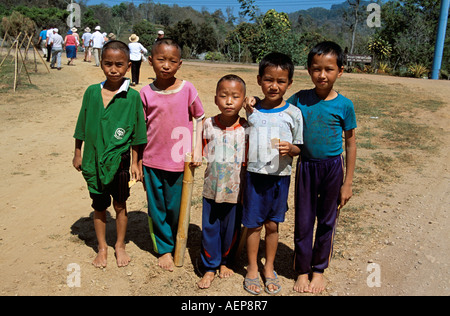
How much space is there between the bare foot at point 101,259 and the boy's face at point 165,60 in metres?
1.42

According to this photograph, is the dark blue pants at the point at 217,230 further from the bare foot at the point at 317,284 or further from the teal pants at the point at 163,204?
the bare foot at the point at 317,284

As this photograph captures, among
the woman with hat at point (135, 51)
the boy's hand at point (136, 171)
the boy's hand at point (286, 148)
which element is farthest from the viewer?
the woman with hat at point (135, 51)

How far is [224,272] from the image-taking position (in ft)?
9.73

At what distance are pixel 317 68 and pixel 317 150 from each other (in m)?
0.55

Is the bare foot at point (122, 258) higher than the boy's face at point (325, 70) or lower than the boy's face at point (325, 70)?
lower

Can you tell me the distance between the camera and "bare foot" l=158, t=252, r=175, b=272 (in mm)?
3061

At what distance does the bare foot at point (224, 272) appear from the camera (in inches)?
116

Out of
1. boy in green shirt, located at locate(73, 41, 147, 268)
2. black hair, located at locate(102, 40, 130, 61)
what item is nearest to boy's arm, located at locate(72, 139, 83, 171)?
boy in green shirt, located at locate(73, 41, 147, 268)

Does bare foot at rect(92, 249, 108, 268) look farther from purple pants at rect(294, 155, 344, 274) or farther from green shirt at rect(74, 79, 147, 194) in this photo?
purple pants at rect(294, 155, 344, 274)

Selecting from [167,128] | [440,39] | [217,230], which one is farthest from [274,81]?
[440,39]

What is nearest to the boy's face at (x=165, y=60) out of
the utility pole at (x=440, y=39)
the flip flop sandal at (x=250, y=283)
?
the flip flop sandal at (x=250, y=283)

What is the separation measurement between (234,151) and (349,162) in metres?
0.81

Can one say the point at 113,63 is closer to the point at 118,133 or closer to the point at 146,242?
the point at 118,133

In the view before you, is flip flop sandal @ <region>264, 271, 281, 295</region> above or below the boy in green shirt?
below
